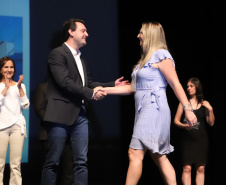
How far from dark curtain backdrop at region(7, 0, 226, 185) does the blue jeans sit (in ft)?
5.58

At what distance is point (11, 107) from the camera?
4.29 meters

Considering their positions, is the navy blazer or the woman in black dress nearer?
the navy blazer

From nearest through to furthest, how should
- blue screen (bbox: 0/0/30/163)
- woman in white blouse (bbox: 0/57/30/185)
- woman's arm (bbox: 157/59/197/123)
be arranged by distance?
woman's arm (bbox: 157/59/197/123) < woman in white blouse (bbox: 0/57/30/185) < blue screen (bbox: 0/0/30/163)

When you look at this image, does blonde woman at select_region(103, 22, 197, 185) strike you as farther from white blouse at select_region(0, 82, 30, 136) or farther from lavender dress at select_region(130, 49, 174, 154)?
white blouse at select_region(0, 82, 30, 136)

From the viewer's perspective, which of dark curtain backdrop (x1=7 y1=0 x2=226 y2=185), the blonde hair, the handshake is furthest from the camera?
dark curtain backdrop (x1=7 y1=0 x2=226 y2=185)

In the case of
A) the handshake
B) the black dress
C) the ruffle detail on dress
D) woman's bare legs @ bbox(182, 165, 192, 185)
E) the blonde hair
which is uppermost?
the blonde hair

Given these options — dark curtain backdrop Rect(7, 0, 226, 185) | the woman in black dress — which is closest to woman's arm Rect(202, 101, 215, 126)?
the woman in black dress

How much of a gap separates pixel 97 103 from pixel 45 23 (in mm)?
1214

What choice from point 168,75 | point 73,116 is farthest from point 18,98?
point 168,75

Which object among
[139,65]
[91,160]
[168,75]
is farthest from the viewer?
[91,160]

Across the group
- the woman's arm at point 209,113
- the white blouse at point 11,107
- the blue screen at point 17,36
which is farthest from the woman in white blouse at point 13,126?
the woman's arm at point 209,113

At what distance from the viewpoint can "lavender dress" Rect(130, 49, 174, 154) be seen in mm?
3035

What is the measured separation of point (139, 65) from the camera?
328 centimetres

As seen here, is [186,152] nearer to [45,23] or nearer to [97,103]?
[97,103]
